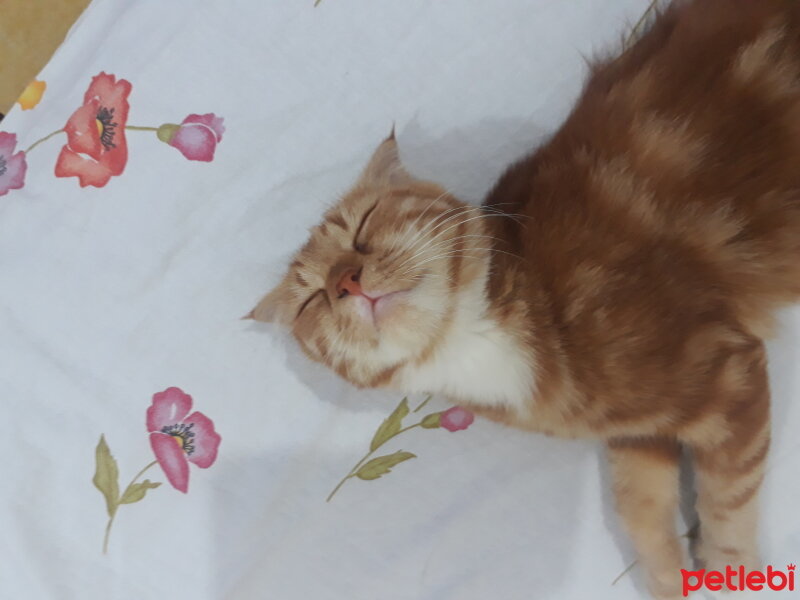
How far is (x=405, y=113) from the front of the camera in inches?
40.8

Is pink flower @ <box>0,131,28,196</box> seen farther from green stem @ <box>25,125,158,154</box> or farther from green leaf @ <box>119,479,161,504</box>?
green leaf @ <box>119,479,161,504</box>

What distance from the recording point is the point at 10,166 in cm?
107

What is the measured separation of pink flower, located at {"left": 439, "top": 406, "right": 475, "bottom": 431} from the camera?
100 centimetres

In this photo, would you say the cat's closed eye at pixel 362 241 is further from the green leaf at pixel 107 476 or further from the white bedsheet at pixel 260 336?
the green leaf at pixel 107 476

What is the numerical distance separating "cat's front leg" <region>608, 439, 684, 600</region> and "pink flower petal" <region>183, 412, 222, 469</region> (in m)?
0.65

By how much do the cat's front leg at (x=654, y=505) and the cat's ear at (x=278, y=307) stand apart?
0.54m

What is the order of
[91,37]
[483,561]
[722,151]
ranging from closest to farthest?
[722,151] < [483,561] < [91,37]

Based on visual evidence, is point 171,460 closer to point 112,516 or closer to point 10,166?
point 112,516

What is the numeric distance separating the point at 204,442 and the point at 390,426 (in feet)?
1.02

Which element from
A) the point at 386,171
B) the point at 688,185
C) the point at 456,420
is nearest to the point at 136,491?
the point at 456,420

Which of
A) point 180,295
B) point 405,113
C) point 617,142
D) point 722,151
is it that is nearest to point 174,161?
point 180,295

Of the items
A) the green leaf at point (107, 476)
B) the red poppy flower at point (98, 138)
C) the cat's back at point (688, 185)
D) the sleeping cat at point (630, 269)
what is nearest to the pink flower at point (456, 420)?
the sleeping cat at point (630, 269)

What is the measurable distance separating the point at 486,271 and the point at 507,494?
41 centimetres

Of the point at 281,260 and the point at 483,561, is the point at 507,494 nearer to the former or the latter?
the point at 483,561
